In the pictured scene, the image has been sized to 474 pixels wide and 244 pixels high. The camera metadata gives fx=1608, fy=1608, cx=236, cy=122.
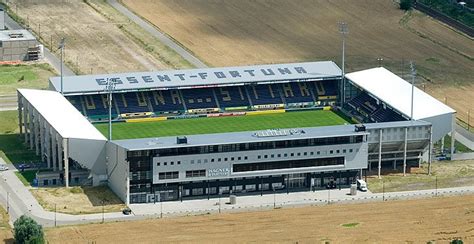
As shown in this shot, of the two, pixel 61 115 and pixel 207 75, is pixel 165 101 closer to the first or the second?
pixel 207 75

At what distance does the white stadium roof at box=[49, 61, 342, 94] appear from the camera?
180 metres

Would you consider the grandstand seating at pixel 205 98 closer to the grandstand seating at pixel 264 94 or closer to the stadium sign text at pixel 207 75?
the grandstand seating at pixel 264 94

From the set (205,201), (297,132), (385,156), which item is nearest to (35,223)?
(205,201)

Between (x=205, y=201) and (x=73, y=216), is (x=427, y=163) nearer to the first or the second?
(x=205, y=201)

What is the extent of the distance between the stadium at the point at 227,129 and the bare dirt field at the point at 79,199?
52.9 inches

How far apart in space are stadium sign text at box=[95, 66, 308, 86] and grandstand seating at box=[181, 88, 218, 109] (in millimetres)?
1875

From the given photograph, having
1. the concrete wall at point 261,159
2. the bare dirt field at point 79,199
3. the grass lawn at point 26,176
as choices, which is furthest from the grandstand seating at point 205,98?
the concrete wall at point 261,159

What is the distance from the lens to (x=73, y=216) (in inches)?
6014

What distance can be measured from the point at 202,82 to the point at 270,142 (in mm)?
25592

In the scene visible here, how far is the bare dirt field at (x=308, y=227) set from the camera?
146500 millimetres

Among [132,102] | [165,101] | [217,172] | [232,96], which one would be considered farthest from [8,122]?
[217,172]

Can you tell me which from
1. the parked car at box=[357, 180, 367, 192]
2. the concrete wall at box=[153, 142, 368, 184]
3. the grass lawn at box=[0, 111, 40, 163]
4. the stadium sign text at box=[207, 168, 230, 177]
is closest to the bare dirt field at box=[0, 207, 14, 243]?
the concrete wall at box=[153, 142, 368, 184]

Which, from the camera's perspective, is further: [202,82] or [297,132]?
[202,82]

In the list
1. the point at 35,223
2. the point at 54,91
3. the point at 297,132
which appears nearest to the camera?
the point at 35,223
